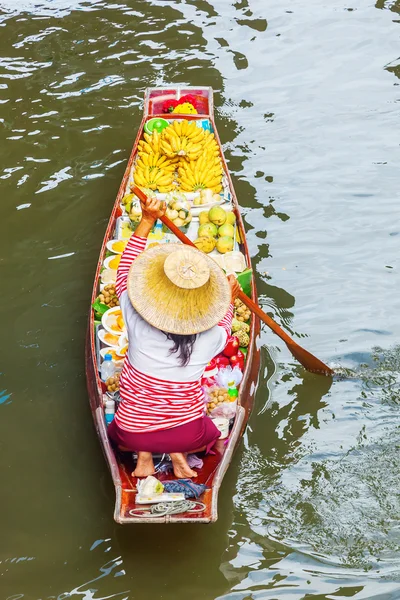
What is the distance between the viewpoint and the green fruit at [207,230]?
7.13m

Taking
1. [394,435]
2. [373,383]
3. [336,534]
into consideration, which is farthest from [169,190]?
[336,534]

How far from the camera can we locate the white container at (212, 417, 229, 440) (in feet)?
17.3

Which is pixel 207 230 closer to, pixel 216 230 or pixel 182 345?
pixel 216 230

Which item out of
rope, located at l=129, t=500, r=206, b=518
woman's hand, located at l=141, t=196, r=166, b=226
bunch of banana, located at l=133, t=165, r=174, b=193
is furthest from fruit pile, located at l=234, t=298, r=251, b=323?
rope, located at l=129, t=500, r=206, b=518

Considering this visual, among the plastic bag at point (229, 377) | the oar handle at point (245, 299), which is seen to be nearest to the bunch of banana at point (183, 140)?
the oar handle at point (245, 299)

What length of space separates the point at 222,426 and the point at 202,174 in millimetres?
3366

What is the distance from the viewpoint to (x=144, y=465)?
484cm

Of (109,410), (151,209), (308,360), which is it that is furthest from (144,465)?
(308,360)

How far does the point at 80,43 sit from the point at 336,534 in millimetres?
9371

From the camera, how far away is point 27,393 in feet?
20.5

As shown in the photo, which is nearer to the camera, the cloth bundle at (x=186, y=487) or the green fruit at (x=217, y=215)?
the cloth bundle at (x=186, y=487)

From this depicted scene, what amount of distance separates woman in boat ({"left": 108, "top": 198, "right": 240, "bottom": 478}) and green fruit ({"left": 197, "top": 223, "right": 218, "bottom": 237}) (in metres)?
2.21

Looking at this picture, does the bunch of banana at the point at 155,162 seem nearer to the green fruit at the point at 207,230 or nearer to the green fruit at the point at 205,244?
the green fruit at the point at 207,230

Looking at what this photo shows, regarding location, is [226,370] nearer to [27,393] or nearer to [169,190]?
[27,393]
